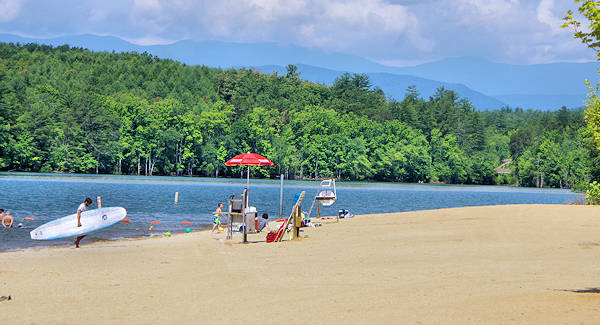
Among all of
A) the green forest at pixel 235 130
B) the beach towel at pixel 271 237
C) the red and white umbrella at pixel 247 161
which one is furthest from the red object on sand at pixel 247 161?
the green forest at pixel 235 130

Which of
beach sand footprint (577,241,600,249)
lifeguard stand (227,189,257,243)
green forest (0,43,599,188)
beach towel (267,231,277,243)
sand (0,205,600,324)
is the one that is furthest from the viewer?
green forest (0,43,599,188)

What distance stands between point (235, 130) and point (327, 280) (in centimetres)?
9870

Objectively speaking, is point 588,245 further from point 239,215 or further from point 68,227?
point 68,227

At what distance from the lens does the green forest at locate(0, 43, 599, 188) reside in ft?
311

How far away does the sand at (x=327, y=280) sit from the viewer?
920cm

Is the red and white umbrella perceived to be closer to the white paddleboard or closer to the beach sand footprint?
the white paddleboard

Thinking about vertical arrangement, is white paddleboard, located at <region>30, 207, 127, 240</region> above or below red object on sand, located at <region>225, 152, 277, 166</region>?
below

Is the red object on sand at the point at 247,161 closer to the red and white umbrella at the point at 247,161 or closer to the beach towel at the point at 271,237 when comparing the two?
the red and white umbrella at the point at 247,161

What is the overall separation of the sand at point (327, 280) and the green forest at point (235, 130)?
253ft

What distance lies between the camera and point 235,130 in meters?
110

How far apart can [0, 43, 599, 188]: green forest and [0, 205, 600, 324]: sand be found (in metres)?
77.0

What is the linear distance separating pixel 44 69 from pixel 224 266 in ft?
413

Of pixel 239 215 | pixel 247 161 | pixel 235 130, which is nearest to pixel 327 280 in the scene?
pixel 239 215

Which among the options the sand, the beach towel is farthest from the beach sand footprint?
the beach towel
